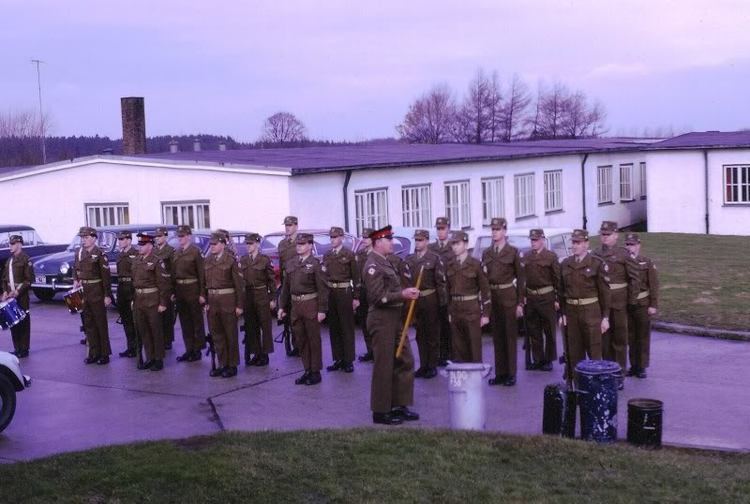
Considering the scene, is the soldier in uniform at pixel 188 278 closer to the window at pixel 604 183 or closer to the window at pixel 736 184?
the window at pixel 736 184

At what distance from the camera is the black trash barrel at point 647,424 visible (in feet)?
33.3

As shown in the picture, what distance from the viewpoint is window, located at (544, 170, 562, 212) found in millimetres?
37750

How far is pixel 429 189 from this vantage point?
30.8 m

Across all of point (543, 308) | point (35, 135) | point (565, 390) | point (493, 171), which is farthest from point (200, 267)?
point (35, 135)

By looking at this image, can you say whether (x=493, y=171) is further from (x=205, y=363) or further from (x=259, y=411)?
(x=259, y=411)

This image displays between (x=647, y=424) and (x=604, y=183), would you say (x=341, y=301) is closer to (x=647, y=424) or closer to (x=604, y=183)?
(x=647, y=424)

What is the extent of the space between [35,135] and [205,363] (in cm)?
6815

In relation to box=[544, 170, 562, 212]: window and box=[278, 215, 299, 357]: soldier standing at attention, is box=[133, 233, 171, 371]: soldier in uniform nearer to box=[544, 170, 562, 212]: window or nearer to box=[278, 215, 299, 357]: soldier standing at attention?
box=[278, 215, 299, 357]: soldier standing at attention

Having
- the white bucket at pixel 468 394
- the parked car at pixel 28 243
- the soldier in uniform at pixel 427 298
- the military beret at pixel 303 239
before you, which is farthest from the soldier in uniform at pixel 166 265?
the parked car at pixel 28 243

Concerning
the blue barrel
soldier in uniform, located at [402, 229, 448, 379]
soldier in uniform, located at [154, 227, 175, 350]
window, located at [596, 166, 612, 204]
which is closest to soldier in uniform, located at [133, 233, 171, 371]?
soldier in uniform, located at [154, 227, 175, 350]

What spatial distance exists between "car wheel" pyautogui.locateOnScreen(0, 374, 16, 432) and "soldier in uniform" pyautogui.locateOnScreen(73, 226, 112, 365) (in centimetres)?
447

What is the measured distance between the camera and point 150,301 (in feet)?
49.8

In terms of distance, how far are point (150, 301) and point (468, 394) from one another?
20.3 feet

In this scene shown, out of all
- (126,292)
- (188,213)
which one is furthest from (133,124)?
(126,292)
